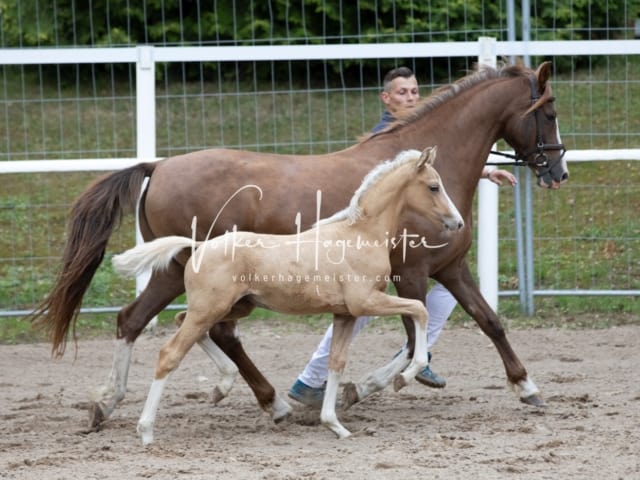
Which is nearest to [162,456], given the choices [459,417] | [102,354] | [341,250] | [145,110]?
[341,250]

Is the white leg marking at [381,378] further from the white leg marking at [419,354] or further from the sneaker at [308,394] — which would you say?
the white leg marking at [419,354]

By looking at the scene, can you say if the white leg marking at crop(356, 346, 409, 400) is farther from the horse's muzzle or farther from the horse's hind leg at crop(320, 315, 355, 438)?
the horse's muzzle

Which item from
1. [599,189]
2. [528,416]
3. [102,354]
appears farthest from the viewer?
[599,189]

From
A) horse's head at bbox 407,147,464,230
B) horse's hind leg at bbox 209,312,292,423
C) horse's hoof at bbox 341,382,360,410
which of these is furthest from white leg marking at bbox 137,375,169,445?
horse's head at bbox 407,147,464,230

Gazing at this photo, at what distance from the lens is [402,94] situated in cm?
624

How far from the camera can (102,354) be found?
7281 mm

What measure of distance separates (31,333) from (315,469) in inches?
158

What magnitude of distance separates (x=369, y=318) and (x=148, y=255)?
57.9 inches

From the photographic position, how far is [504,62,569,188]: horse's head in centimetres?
580

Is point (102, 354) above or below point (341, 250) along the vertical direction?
below

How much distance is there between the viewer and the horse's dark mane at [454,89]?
5805 mm

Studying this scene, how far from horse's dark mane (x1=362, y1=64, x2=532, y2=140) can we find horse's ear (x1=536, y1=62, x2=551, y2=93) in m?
0.11

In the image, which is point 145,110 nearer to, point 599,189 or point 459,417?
point 459,417

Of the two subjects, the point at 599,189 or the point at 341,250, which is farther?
the point at 599,189
